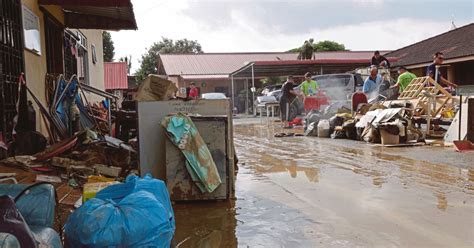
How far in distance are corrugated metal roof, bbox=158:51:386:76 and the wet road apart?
2800 cm

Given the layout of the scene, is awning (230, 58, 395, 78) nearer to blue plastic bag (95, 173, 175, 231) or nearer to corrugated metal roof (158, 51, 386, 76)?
corrugated metal roof (158, 51, 386, 76)

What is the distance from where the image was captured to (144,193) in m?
3.02

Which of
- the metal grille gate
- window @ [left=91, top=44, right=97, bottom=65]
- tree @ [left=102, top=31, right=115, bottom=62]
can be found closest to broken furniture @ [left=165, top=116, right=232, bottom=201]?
the metal grille gate

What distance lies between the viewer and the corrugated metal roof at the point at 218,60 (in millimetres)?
35125

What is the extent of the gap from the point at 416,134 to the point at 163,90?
6532 mm

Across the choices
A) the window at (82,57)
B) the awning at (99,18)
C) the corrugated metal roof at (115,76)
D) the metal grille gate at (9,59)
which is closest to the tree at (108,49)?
the corrugated metal roof at (115,76)

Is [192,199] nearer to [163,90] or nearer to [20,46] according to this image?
[163,90]

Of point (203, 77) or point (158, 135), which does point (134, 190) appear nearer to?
point (158, 135)

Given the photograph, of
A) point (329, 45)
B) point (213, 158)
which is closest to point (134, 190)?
point (213, 158)

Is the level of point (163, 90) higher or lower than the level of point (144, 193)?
higher

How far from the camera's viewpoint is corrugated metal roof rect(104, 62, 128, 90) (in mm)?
30552

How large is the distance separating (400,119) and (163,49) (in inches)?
2352

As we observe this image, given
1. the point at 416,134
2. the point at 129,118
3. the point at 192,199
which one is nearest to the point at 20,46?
the point at 129,118

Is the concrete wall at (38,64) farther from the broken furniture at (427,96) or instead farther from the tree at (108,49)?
the tree at (108,49)
